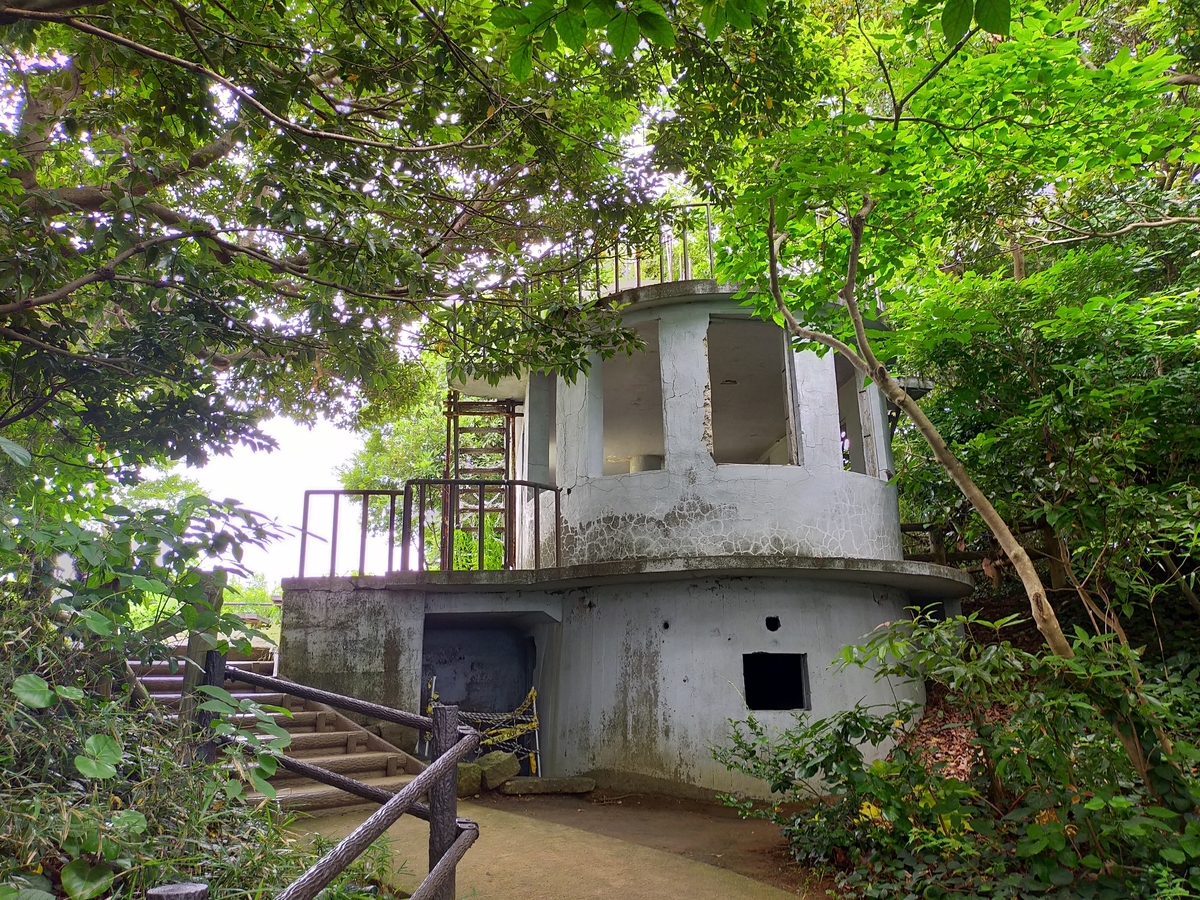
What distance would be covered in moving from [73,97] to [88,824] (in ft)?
19.0

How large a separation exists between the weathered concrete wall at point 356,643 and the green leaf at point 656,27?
7579 millimetres

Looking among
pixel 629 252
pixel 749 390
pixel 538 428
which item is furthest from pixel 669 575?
pixel 749 390

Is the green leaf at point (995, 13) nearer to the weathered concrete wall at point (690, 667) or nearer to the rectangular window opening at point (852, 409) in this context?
the weathered concrete wall at point (690, 667)

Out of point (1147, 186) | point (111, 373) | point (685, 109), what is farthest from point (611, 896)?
point (1147, 186)

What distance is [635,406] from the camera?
12.8 meters

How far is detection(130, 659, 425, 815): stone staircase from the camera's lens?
242 inches

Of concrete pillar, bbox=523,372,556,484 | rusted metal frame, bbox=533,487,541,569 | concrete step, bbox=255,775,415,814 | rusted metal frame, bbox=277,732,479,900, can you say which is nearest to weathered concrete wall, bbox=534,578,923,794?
rusted metal frame, bbox=533,487,541,569

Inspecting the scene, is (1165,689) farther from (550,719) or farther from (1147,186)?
(1147,186)

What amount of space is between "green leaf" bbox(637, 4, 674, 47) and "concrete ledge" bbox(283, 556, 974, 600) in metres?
6.13

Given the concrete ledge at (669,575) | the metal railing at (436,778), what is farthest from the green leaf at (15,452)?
the concrete ledge at (669,575)

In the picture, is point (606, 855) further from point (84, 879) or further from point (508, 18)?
point (508, 18)

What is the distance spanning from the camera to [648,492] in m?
8.80

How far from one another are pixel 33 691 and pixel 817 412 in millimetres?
8170

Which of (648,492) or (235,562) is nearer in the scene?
(235,562)
